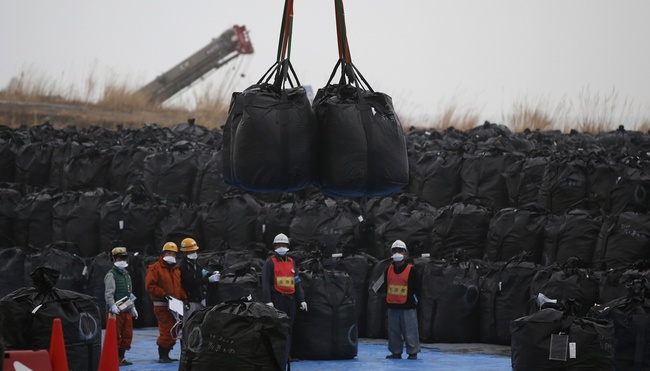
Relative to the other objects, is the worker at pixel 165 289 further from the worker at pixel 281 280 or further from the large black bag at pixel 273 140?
the large black bag at pixel 273 140

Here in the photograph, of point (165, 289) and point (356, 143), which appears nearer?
point (356, 143)

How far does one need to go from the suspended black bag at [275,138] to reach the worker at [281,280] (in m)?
5.31

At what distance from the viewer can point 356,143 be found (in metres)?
8.55

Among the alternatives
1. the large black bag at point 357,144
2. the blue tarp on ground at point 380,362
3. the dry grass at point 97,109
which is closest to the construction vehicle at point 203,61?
the dry grass at point 97,109

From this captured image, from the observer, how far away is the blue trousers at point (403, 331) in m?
14.3

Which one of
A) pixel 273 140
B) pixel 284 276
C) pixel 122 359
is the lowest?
pixel 122 359

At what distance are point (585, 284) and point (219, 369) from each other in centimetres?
551

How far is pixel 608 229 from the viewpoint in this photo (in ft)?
48.6

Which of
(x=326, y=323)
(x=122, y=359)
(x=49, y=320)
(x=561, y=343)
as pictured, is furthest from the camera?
(x=326, y=323)

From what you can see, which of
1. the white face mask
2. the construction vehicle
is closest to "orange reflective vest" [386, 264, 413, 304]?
the white face mask

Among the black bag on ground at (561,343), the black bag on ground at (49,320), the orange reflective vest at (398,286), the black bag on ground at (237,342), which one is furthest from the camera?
the orange reflective vest at (398,286)

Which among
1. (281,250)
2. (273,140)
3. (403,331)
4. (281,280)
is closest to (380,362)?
(403,331)

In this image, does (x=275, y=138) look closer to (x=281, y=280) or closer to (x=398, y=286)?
(x=281, y=280)

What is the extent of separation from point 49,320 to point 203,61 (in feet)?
110
